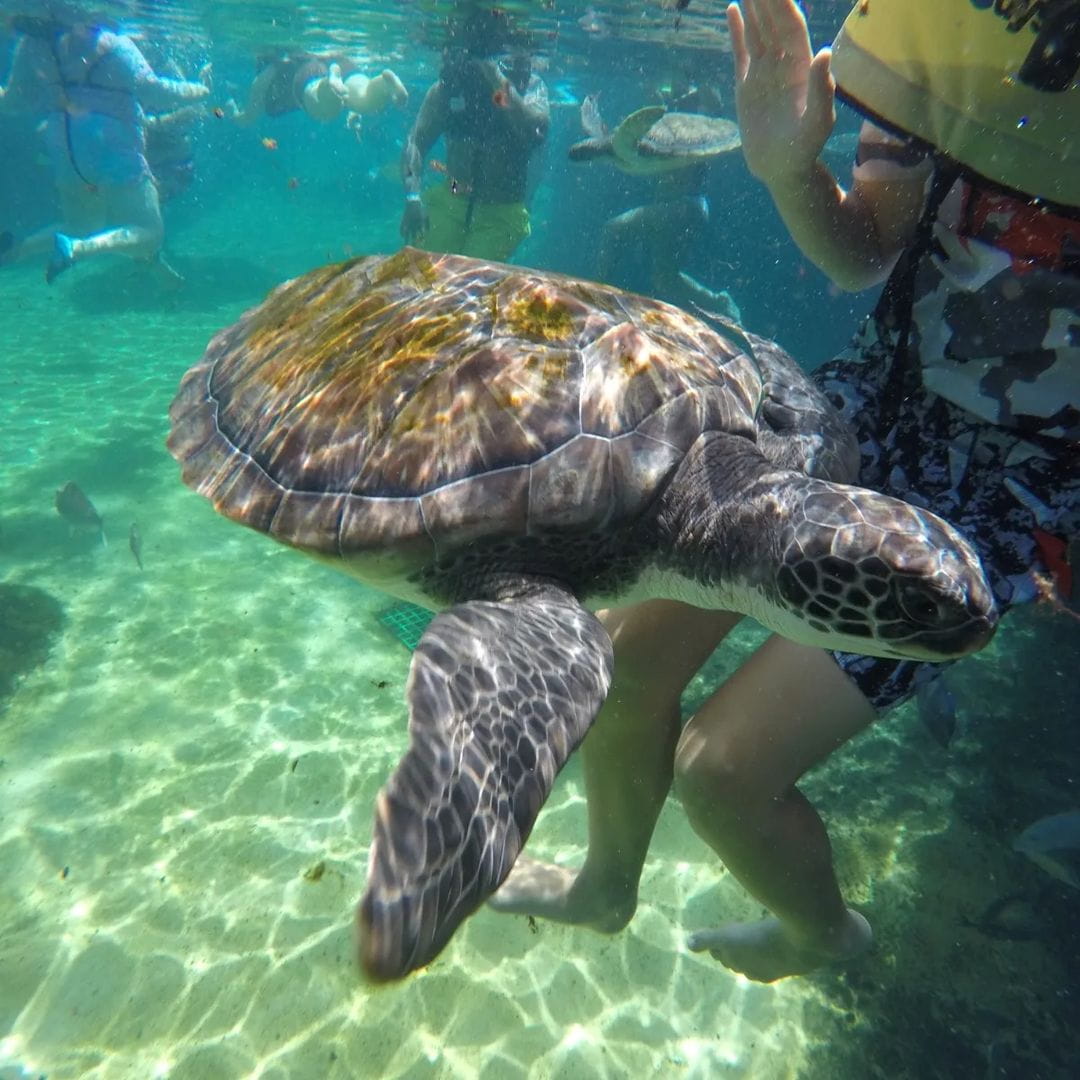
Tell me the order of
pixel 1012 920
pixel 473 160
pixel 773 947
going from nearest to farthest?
pixel 773 947, pixel 1012 920, pixel 473 160

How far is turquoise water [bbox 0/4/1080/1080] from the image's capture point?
318cm

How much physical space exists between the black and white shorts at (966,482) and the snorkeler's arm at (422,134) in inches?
408

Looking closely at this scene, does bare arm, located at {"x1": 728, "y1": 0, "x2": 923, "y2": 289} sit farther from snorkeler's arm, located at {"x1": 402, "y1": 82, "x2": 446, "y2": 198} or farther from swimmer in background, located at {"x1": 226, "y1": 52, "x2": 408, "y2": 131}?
swimmer in background, located at {"x1": 226, "y1": 52, "x2": 408, "y2": 131}

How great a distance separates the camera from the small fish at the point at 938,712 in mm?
5227

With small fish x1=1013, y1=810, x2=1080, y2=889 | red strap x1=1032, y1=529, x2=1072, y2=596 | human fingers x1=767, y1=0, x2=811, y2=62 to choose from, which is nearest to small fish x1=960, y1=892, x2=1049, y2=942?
small fish x1=1013, y1=810, x2=1080, y2=889

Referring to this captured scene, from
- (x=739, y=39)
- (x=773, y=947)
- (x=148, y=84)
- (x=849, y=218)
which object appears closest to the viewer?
(x=739, y=39)

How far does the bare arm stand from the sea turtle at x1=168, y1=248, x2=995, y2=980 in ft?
1.68

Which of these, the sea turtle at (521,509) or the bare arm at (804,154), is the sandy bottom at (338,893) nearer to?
the sea turtle at (521,509)

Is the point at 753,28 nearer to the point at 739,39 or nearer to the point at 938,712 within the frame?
the point at 739,39

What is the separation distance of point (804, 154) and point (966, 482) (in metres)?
1.24

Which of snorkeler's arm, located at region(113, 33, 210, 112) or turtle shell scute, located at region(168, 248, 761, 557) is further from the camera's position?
snorkeler's arm, located at region(113, 33, 210, 112)

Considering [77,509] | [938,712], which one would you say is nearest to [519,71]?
[77,509]

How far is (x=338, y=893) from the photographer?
3713 mm

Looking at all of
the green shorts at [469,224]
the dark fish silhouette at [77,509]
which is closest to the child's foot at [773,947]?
the dark fish silhouette at [77,509]
